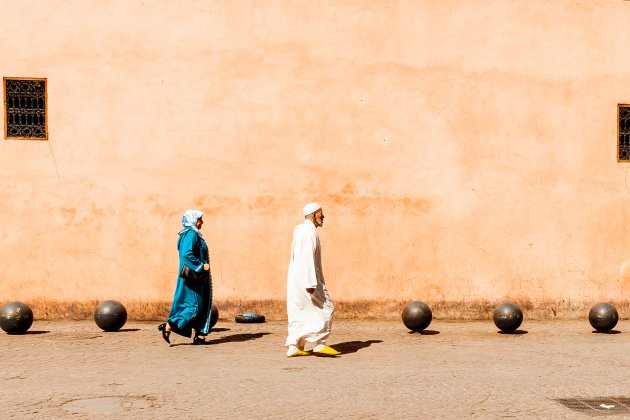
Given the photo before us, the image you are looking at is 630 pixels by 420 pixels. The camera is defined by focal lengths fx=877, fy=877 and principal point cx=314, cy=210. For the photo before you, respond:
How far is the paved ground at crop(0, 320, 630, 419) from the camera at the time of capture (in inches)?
274

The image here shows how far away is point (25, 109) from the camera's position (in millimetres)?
12992

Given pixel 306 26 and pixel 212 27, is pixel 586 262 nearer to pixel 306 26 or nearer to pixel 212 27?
pixel 306 26

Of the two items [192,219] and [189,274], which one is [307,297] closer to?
[189,274]

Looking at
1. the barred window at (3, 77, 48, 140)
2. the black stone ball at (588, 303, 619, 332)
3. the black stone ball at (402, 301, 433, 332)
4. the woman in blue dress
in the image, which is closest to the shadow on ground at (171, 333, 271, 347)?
the woman in blue dress

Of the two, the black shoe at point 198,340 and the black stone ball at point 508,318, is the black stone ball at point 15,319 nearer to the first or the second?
the black shoe at point 198,340

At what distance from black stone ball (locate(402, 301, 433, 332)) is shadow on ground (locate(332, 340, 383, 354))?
0.71 m

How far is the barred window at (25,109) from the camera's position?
13.0 m

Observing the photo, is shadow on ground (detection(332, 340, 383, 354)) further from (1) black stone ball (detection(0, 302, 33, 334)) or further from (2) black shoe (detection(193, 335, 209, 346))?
(1) black stone ball (detection(0, 302, 33, 334))

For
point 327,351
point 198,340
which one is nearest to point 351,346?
point 327,351

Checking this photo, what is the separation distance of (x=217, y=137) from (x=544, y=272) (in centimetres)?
538

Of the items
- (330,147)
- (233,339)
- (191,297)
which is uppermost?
(330,147)

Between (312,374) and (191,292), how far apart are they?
2694 millimetres

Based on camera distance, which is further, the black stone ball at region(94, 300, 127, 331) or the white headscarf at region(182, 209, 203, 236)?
the black stone ball at region(94, 300, 127, 331)

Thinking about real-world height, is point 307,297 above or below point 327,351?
above
